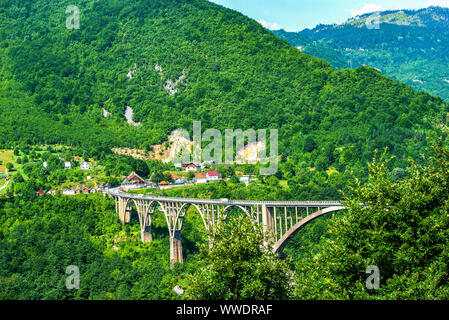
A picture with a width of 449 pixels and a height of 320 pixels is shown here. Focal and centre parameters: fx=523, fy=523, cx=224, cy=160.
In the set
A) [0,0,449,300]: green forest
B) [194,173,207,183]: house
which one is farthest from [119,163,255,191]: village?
[0,0,449,300]: green forest

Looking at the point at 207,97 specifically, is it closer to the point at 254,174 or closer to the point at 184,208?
the point at 254,174

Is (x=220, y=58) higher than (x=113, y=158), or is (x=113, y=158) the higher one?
(x=220, y=58)

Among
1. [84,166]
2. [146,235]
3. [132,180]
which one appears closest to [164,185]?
[132,180]

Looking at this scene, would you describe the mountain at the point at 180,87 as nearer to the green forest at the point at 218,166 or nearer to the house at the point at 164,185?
the green forest at the point at 218,166

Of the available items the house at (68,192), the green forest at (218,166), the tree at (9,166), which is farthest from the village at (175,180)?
the tree at (9,166)

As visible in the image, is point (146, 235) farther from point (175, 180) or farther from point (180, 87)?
point (180, 87)

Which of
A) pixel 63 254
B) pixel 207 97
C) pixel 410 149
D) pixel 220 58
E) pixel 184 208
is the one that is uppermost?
pixel 220 58

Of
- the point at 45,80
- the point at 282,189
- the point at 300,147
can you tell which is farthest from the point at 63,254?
the point at 45,80
